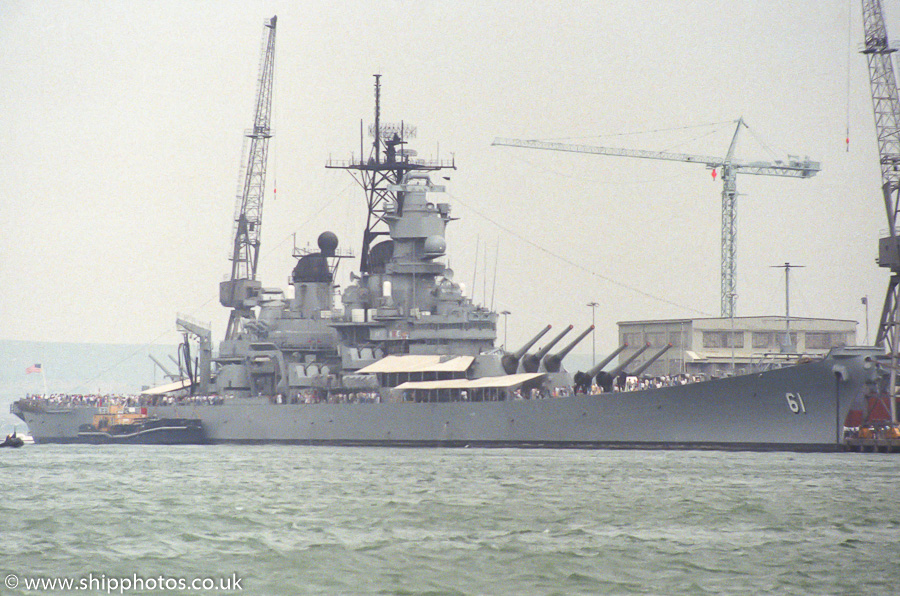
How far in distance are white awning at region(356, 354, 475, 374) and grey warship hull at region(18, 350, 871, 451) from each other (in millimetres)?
1477

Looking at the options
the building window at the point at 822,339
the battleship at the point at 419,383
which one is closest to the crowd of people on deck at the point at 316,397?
the battleship at the point at 419,383

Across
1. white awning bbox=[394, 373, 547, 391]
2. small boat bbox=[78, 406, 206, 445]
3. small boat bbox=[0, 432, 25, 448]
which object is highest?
white awning bbox=[394, 373, 547, 391]

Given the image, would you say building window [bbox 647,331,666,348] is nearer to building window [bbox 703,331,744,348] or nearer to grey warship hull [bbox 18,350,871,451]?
building window [bbox 703,331,744,348]

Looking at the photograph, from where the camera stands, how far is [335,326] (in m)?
59.8

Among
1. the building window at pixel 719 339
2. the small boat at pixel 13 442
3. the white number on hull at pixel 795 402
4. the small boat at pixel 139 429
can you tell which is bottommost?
the small boat at pixel 13 442

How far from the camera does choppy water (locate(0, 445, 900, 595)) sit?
76.2 feet

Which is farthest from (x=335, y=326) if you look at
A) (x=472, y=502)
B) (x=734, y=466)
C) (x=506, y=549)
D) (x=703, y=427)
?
(x=506, y=549)

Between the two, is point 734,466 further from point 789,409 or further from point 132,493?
point 132,493

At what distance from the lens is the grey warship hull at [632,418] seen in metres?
46.8

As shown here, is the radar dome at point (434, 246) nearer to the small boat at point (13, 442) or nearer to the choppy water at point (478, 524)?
the choppy water at point (478, 524)

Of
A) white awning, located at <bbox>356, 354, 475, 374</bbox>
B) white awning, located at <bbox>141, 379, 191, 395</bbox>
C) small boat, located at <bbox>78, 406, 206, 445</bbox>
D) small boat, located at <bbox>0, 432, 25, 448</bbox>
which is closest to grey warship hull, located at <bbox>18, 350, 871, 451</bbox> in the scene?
white awning, located at <bbox>356, 354, 475, 374</bbox>

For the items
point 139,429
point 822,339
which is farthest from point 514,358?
point 822,339

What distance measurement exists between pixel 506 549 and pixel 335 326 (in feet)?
114

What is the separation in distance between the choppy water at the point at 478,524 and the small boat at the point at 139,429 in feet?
50.5
